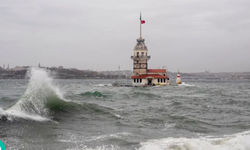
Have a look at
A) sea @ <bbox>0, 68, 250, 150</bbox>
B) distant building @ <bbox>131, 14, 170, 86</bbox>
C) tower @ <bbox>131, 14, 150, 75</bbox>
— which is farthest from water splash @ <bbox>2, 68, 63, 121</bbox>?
tower @ <bbox>131, 14, 150, 75</bbox>

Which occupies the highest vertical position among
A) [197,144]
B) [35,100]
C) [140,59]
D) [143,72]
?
[140,59]

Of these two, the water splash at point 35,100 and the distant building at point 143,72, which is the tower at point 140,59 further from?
the water splash at point 35,100

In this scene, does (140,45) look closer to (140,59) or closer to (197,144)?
(140,59)

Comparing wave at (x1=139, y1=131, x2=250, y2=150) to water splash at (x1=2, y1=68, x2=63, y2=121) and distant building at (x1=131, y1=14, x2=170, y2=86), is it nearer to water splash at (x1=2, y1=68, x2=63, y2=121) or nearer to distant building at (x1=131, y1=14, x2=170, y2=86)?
water splash at (x1=2, y1=68, x2=63, y2=121)

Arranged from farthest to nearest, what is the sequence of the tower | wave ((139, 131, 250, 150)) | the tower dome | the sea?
the tower dome
the tower
the sea
wave ((139, 131, 250, 150))

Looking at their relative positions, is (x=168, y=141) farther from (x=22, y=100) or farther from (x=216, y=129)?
(x=22, y=100)

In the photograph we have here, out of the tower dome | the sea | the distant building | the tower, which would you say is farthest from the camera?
the tower dome

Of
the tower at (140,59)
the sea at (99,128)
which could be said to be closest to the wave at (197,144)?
the sea at (99,128)

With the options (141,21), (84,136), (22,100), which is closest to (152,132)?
(84,136)

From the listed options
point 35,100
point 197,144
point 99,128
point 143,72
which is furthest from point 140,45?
point 197,144

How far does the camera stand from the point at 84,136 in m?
12.2

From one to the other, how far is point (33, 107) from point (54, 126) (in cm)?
318

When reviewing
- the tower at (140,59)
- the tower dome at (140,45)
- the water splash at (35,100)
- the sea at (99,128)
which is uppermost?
the tower dome at (140,45)

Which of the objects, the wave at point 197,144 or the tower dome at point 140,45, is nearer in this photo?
the wave at point 197,144
